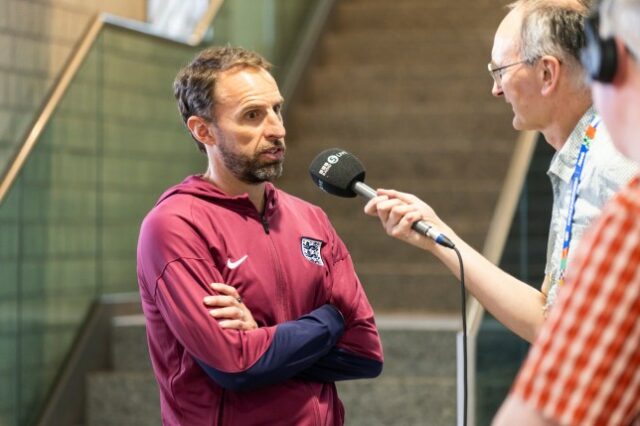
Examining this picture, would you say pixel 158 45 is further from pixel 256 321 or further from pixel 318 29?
pixel 256 321

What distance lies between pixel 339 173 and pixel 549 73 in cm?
52

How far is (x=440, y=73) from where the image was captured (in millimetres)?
7184

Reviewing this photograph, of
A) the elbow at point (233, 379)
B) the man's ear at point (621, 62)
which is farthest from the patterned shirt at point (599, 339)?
the elbow at point (233, 379)

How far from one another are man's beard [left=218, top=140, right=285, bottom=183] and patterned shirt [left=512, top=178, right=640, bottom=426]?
1518 millimetres

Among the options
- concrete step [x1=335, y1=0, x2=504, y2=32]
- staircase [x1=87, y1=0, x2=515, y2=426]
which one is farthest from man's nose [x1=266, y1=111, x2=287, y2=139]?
concrete step [x1=335, y1=0, x2=504, y2=32]

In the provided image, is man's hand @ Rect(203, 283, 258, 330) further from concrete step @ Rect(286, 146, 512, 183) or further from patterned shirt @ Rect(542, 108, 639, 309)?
concrete step @ Rect(286, 146, 512, 183)

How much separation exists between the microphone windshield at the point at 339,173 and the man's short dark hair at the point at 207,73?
1.01 ft

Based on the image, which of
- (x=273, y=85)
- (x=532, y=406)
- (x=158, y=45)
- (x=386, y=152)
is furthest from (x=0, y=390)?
(x=532, y=406)

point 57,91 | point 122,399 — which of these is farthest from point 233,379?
point 57,91

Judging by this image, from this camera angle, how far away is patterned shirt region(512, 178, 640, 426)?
1.12 meters

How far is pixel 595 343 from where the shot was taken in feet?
3.70

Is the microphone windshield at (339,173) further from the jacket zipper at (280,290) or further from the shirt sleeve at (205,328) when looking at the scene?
the shirt sleeve at (205,328)

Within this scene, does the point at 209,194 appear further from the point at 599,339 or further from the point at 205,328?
the point at 599,339

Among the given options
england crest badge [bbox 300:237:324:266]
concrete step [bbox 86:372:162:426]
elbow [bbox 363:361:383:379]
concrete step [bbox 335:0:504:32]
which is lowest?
concrete step [bbox 86:372:162:426]
